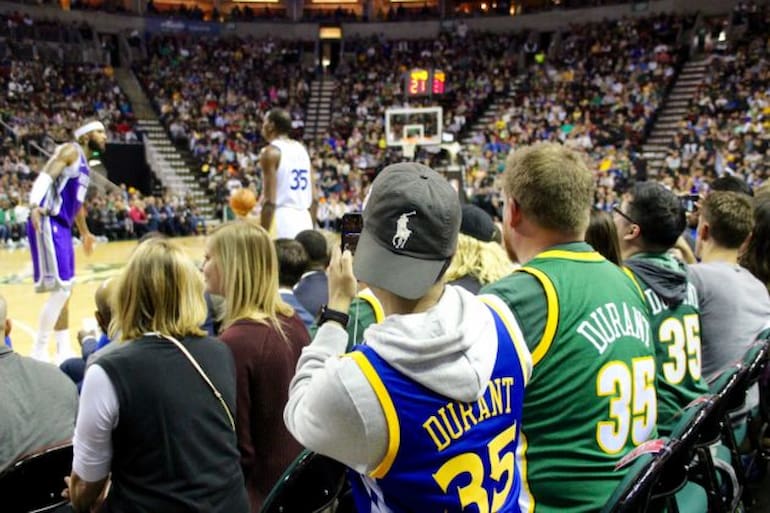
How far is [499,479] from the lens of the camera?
1396mm

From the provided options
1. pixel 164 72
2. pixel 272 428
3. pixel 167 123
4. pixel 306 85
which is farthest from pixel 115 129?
pixel 272 428

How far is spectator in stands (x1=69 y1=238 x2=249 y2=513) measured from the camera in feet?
6.19

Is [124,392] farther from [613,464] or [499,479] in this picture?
[613,464]

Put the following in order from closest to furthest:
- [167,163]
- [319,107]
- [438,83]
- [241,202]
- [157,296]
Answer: [157,296]
[241,202]
[167,163]
[438,83]
[319,107]

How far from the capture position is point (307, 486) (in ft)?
5.61

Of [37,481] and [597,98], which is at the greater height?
[597,98]

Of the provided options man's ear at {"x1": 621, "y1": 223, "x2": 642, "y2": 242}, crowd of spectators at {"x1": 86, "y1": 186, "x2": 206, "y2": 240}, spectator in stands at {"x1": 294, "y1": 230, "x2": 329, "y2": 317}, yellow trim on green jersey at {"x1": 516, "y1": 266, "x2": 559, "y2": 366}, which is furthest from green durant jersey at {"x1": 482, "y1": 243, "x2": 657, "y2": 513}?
crowd of spectators at {"x1": 86, "y1": 186, "x2": 206, "y2": 240}

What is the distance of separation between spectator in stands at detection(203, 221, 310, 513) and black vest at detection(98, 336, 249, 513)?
1.05ft

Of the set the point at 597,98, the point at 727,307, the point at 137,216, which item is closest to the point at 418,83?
the point at 597,98

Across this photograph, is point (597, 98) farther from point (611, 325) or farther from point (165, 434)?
point (165, 434)

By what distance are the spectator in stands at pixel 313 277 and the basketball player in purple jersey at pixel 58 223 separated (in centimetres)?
258

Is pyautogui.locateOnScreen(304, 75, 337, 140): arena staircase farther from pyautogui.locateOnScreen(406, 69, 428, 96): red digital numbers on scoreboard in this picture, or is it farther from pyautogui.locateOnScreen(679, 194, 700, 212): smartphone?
pyautogui.locateOnScreen(679, 194, 700, 212): smartphone

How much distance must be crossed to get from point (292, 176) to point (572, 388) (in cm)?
397

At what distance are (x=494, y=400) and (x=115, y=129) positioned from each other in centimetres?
2152
